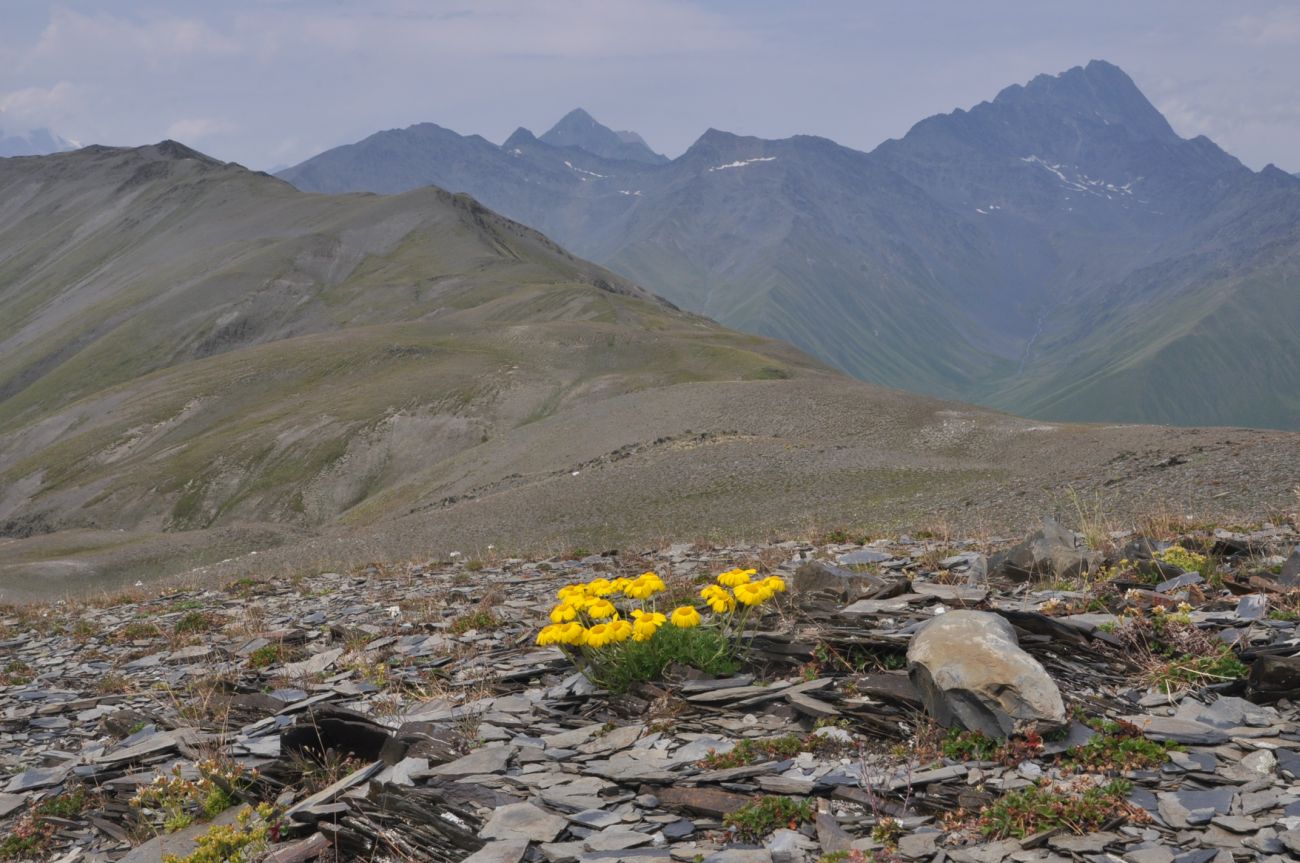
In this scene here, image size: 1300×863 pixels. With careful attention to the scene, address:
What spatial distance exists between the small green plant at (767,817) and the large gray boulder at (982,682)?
145 cm

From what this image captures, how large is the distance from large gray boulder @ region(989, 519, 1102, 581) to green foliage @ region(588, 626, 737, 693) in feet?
15.6

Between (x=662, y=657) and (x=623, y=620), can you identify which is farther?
(x=623, y=620)

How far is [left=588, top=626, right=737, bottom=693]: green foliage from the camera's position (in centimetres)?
875

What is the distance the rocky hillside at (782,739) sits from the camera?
233 inches

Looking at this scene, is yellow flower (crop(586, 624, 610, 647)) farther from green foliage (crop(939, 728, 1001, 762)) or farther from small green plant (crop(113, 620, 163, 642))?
small green plant (crop(113, 620, 163, 642))

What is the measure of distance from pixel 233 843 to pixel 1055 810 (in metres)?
5.35

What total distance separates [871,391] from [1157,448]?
75.3 ft

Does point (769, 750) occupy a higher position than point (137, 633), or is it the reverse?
point (769, 750)

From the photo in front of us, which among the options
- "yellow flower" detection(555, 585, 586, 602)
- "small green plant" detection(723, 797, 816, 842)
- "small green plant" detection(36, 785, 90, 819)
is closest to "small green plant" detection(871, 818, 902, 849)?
"small green plant" detection(723, 797, 816, 842)

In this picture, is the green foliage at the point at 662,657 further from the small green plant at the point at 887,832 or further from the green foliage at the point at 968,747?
the small green plant at the point at 887,832

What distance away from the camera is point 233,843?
6633mm

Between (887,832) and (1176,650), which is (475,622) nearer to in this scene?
(887,832)

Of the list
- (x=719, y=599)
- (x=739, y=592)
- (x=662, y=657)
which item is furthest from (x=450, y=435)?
(x=739, y=592)

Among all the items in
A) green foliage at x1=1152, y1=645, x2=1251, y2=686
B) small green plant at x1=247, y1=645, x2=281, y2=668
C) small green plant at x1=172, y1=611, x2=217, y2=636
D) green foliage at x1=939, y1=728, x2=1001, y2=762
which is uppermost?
green foliage at x1=1152, y1=645, x2=1251, y2=686
